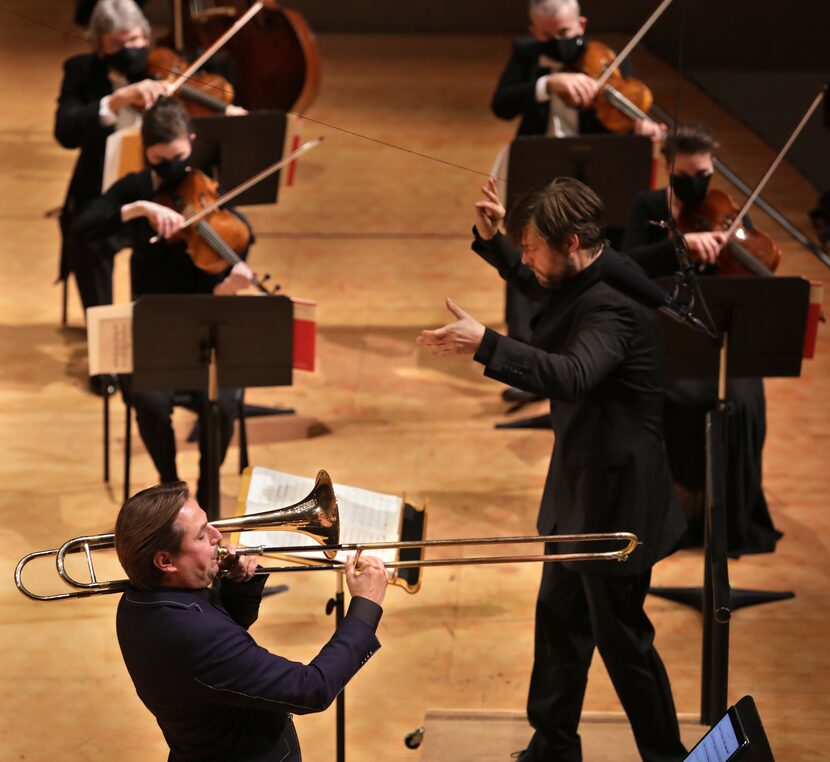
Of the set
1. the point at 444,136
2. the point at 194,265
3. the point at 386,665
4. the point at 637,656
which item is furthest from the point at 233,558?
the point at 444,136

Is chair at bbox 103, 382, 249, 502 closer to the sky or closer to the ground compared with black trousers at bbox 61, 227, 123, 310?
closer to the ground

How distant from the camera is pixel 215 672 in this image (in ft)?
7.51

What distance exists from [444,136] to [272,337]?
13.5ft

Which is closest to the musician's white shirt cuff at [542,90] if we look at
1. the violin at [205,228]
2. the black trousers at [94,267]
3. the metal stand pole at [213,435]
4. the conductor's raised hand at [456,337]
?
the violin at [205,228]

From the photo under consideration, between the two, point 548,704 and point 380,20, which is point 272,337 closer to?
point 548,704

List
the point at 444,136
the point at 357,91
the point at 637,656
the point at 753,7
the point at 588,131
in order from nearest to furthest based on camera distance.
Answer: the point at 637,656, the point at 588,131, the point at 444,136, the point at 357,91, the point at 753,7

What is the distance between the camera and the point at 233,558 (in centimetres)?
254

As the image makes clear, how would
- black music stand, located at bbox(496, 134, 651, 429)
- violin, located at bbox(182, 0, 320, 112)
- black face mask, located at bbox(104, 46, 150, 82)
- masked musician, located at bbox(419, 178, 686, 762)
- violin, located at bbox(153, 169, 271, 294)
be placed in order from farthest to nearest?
violin, located at bbox(182, 0, 320, 112) < black face mask, located at bbox(104, 46, 150, 82) < black music stand, located at bbox(496, 134, 651, 429) < violin, located at bbox(153, 169, 271, 294) < masked musician, located at bbox(419, 178, 686, 762)

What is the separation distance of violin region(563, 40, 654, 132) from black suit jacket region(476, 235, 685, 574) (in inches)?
87.5

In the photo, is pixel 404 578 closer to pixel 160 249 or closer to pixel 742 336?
pixel 742 336

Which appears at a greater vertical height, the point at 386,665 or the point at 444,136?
the point at 444,136

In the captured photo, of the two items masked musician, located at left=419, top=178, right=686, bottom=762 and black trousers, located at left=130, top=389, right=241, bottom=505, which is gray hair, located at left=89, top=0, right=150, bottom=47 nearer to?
black trousers, located at left=130, top=389, right=241, bottom=505

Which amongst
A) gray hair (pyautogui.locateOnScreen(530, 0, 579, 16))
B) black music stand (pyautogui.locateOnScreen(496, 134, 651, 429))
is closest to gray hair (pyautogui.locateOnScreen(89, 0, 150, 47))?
gray hair (pyautogui.locateOnScreen(530, 0, 579, 16))

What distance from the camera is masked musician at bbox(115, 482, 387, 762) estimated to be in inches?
90.5
